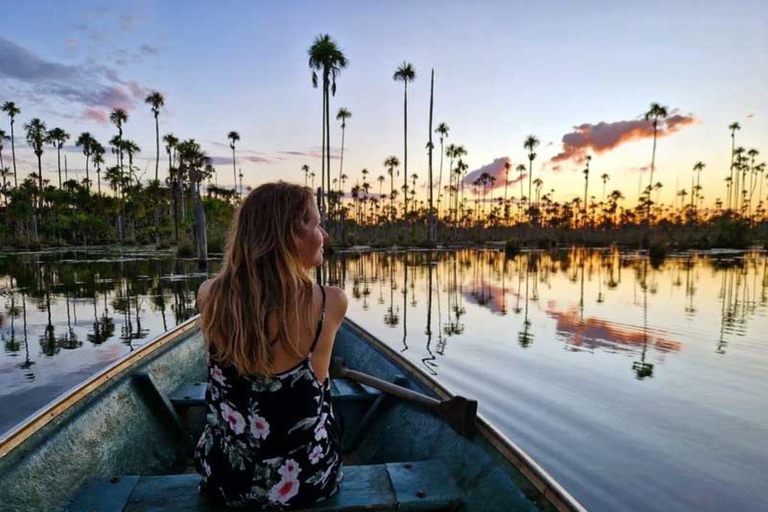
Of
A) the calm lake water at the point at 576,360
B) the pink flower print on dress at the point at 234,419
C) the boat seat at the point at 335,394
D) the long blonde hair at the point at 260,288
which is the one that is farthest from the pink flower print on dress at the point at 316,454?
the calm lake water at the point at 576,360

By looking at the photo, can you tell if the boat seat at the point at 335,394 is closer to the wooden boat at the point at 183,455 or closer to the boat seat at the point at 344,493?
the wooden boat at the point at 183,455

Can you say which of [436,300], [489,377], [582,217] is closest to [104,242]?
[436,300]

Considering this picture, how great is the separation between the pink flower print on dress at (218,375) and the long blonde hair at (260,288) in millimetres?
75

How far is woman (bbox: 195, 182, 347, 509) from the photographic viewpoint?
1875mm

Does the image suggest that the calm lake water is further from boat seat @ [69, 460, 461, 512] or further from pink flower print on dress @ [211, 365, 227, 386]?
pink flower print on dress @ [211, 365, 227, 386]

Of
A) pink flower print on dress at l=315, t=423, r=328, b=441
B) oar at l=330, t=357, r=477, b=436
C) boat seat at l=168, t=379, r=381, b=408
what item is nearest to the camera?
pink flower print on dress at l=315, t=423, r=328, b=441

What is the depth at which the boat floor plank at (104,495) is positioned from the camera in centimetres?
223

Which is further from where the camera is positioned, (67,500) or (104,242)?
(104,242)

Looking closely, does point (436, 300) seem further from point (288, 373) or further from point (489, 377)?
point (288, 373)

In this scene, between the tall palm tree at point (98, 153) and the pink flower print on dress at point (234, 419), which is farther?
the tall palm tree at point (98, 153)

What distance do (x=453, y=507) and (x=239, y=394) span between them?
119 cm

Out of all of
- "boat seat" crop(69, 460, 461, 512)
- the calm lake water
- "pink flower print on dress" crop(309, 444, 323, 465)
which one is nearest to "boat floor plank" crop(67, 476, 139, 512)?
"boat seat" crop(69, 460, 461, 512)

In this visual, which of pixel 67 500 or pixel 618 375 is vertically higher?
pixel 67 500

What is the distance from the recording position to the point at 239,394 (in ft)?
6.53
